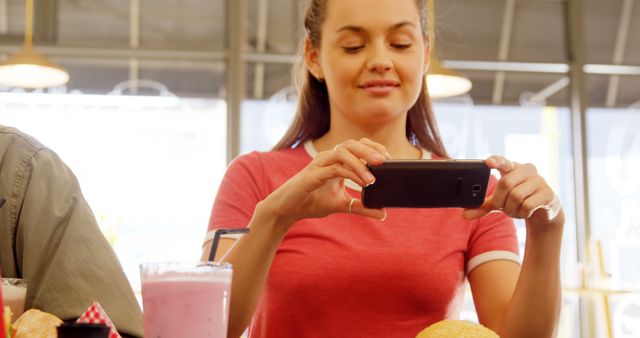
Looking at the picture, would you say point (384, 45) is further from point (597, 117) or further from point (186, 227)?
point (597, 117)

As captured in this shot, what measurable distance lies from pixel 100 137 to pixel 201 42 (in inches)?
37.9

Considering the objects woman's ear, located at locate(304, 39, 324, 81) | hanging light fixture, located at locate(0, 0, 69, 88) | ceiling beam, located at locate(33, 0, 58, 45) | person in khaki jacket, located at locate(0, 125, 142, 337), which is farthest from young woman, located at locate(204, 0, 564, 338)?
ceiling beam, located at locate(33, 0, 58, 45)

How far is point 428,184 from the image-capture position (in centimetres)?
136

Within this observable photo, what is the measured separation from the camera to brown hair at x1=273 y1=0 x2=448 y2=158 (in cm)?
194

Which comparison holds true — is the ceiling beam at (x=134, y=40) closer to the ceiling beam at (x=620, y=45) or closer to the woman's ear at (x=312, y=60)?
the ceiling beam at (x=620, y=45)

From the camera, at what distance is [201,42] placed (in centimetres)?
569

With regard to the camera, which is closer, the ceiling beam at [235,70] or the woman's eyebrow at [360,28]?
the woman's eyebrow at [360,28]

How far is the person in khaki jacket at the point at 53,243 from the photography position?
1254 mm

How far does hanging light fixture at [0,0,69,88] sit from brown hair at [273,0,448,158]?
10.2 ft

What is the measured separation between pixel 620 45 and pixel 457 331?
5362 mm

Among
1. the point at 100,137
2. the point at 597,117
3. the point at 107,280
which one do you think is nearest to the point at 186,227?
the point at 100,137

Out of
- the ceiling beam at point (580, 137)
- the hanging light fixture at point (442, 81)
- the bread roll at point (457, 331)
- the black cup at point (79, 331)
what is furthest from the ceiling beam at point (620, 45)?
the black cup at point (79, 331)

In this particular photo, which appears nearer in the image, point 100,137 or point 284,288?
point 284,288

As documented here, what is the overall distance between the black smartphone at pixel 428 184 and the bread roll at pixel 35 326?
574 mm
